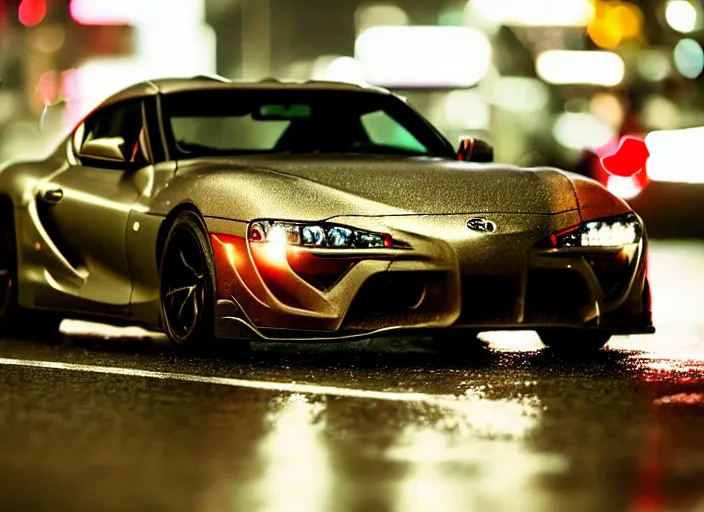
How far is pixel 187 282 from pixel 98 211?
3.52 ft

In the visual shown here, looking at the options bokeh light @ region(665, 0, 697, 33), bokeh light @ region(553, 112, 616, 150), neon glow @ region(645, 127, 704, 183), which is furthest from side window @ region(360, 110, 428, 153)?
bokeh light @ region(665, 0, 697, 33)

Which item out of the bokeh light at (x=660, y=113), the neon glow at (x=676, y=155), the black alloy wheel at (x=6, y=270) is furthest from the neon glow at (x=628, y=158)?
the black alloy wheel at (x=6, y=270)

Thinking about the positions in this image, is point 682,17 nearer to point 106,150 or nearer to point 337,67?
point 337,67

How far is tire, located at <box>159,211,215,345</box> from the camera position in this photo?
385 inches

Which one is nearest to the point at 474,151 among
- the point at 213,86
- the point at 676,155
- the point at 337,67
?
the point at 213,86

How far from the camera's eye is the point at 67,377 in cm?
947

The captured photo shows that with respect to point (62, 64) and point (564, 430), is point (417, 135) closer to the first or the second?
point (564, 430)

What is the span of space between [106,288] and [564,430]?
12.8ft

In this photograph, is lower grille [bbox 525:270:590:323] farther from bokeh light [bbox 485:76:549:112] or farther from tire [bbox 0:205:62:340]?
bokeh light [bbox 485:76:549:112]

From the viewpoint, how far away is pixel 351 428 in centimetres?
761

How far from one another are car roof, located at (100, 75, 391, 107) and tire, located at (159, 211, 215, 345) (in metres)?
1.48

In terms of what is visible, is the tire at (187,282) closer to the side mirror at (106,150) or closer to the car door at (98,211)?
the car door at (98,211)

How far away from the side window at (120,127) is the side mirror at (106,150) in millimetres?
49

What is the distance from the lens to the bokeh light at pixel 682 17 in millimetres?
56594
